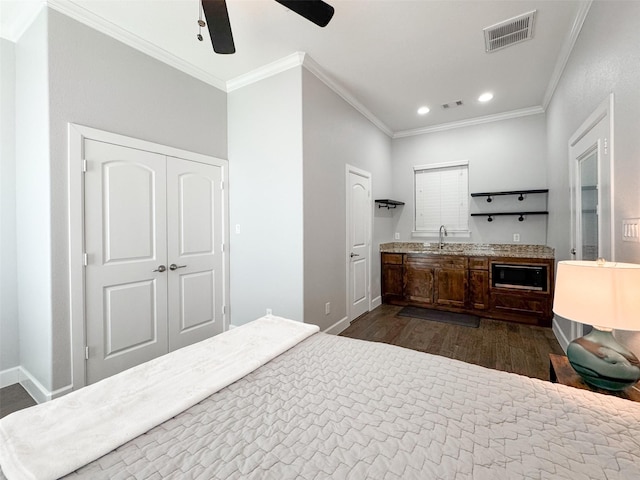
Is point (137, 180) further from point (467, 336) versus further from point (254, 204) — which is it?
point (467, 336)

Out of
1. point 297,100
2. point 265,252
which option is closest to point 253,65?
point 297,100

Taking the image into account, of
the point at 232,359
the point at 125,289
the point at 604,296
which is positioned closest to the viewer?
the point at 604,296

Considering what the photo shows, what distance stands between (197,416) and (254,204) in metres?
2.48

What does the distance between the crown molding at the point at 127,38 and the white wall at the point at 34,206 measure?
17 centimetres

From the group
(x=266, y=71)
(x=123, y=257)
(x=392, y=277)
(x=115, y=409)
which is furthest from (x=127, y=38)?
(x=392, y=277)

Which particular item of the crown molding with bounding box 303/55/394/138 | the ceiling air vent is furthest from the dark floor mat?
the ceiling air vent

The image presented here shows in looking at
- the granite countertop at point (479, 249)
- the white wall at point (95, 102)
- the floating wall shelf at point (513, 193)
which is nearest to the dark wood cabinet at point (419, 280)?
the granite countertop at point (479, 249)

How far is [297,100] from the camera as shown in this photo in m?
2.89

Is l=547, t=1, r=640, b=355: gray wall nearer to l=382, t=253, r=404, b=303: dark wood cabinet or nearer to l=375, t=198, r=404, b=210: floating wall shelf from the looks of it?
l=382, t=253, r=404, b=303: dark wood cabinet

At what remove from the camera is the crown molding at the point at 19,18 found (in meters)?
2.10

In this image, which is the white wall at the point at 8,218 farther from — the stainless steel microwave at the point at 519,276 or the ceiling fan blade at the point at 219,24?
the stainless steel microwave at the point at 519,276

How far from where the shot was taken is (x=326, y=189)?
3271 millimetres

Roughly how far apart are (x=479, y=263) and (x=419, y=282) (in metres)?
0.88

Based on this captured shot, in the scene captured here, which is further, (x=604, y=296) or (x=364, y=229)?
(x=364, y=229)
